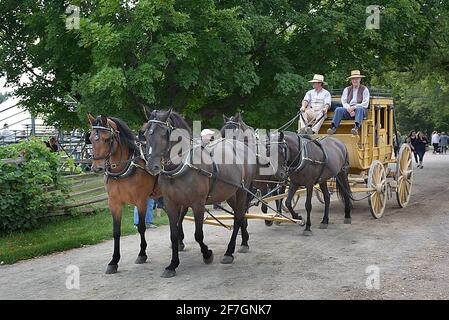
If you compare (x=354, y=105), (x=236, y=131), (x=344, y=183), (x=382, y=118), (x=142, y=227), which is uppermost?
(x=354, y=105)

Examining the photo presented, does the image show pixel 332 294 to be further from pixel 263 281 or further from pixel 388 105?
pixel 388 105

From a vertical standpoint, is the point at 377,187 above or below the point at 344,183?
below

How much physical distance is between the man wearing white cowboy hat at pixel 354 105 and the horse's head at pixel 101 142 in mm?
5415

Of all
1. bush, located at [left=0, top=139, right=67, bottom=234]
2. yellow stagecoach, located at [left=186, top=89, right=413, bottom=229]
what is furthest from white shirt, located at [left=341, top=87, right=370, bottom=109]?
bush, located at [left=0, top=139, right=67, bottom=234]

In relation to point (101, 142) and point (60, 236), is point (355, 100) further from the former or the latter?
point (60, 236)

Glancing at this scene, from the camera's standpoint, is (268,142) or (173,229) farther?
(268,142)

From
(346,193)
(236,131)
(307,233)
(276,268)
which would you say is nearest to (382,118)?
(346,193)

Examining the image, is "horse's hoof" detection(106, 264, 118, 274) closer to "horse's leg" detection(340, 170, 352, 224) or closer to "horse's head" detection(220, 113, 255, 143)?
"horse's head" detection(220, 113, 255, 143)

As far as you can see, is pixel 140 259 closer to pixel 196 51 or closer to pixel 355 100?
pixel 355 100

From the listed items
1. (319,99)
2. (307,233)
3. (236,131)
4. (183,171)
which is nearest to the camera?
(183,171)

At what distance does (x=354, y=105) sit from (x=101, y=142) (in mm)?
6152

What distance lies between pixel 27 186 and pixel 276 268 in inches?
203

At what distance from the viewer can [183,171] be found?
22.5ft

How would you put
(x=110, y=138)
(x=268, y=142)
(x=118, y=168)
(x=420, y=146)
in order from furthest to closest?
1. (x=420, y=146)
2. (x=268, y=142)
3. (x=118, y=168)
4. (x=110, y=138)
